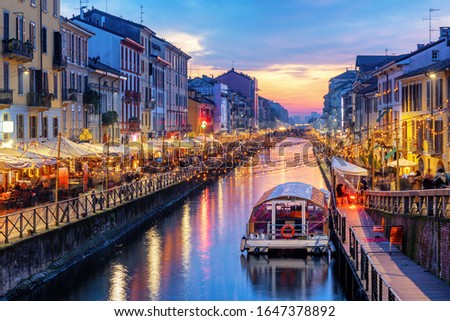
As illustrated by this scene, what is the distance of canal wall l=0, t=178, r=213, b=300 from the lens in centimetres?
2418

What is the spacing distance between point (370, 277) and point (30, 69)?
28.7 meters

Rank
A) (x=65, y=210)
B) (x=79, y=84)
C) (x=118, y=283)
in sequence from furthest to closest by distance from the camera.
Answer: (x=79, y=84) < (x=65, y=210) < (x=118, y=283)

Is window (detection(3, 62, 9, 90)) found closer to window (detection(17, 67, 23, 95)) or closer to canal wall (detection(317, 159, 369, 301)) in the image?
window (detection(17, 67, 23, 95))

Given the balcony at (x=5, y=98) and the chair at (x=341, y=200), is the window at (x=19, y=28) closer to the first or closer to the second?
the balcony at (x=5, y=98)

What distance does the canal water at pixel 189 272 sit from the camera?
26.9 meters

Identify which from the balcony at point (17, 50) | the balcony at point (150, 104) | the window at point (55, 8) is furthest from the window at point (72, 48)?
the balcony at point (150, 104)

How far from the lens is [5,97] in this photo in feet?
133

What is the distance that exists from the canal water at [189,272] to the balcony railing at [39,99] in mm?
9479

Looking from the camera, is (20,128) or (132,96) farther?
(132,96)

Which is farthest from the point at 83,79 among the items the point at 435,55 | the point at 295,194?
the point at 295,194

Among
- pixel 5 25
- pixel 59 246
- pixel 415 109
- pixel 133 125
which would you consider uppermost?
pixel 5 25

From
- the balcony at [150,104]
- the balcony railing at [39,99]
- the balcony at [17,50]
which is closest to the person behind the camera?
the balcony at [17,50]

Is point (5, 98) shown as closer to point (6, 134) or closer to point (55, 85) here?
point (6, 134)

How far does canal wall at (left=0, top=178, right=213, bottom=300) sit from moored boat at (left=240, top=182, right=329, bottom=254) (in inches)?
254
